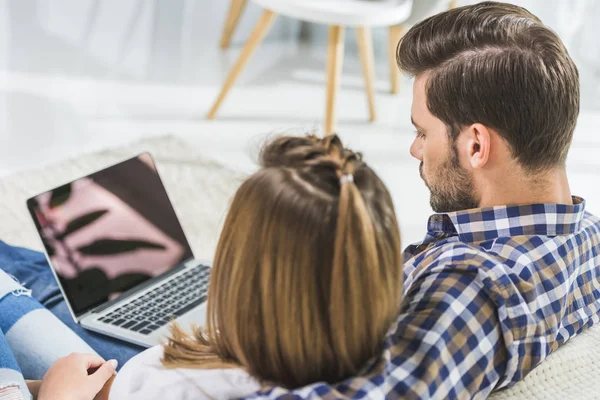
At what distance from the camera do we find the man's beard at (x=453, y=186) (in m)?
1.14

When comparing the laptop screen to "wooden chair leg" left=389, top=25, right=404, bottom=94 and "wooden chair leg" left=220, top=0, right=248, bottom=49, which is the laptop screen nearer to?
"wooden chair leg" left=389, top=25, right=404, bottom=94

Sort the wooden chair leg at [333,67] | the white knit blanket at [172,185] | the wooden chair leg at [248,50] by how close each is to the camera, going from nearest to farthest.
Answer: the white knit blanket at [172,185] → the wooden chair leg at [333,67] → the wooden chair leg at [248,50]

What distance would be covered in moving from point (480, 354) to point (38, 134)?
2070mm

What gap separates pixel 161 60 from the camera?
10.9 ft

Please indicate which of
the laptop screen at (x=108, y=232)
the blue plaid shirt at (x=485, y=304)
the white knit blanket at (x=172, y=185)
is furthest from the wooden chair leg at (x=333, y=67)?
the blue plaid shirt at (x=485, y=304)

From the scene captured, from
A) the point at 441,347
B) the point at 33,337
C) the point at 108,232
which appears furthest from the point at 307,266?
the point at 108,232

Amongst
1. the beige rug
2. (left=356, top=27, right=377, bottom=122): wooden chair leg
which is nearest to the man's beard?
the beige rug

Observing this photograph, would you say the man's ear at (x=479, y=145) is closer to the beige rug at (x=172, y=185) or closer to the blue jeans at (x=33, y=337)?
the blue jeans at (x=33, y=337)

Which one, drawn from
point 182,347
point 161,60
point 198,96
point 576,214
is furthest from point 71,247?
point 161,60

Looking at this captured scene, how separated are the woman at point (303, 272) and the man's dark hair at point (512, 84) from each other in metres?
0.35

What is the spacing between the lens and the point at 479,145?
1107 mm

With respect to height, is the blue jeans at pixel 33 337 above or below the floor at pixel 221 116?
below

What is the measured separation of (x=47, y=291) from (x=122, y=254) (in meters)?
0.20

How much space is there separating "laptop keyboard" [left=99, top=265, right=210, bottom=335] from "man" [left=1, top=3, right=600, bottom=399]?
560 mm
